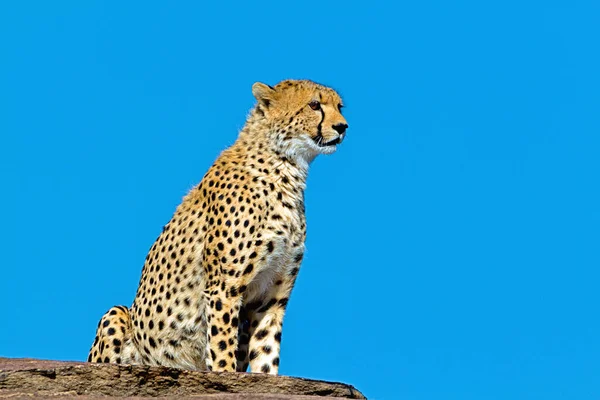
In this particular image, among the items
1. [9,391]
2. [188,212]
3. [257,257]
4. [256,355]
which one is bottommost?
[9,391]

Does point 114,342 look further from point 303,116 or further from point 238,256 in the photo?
point 303,116

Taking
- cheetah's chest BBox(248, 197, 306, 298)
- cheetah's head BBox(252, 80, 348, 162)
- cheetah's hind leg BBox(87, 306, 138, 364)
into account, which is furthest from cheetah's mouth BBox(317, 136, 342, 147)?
cheetah's hind leg BBox(87, 306, 138, 364)

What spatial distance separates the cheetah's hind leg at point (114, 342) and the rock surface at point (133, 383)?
221 centimetres

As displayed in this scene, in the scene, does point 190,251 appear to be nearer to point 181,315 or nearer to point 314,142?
point 181,315

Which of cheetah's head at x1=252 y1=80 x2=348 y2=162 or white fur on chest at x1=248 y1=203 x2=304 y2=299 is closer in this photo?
white fur on chest at x1=248 y1=203 x2=304 y2=299

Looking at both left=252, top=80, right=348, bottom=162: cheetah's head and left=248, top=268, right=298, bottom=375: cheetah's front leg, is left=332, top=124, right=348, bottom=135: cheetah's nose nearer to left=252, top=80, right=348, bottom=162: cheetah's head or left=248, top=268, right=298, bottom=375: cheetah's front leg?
left=252, top=80, right=348, bottom=162: cheetah's head

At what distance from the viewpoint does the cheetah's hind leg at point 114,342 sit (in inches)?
338

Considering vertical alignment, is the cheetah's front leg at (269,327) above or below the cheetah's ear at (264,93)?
below

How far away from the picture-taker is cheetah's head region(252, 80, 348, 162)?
8.40 m

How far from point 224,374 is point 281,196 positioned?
7.63 ft

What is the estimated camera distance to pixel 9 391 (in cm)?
569

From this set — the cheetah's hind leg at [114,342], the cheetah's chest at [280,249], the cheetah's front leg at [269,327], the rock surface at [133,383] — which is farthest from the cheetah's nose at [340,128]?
the rock surface at [133,383]

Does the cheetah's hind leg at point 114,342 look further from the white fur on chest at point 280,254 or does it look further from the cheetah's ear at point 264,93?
the cheetah's ear at point 264,93

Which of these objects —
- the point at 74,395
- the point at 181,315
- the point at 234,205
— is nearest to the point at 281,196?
the point at 234,205
